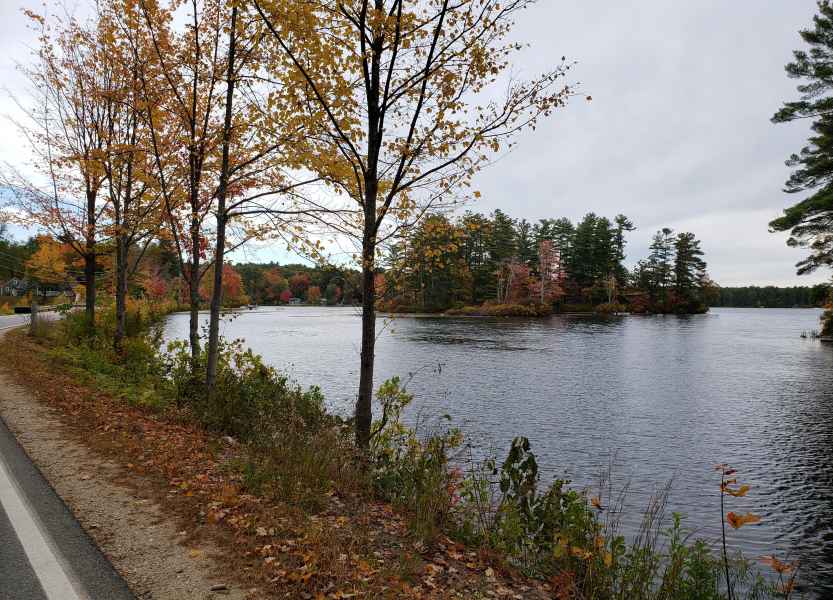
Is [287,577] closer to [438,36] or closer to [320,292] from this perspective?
[438,36]

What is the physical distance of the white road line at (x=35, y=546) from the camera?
3.50 meters

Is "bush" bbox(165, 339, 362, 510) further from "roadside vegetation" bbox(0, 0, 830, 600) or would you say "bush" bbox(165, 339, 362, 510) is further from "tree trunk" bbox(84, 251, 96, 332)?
"tree trunk" bbox(84, 251, 96, 332)

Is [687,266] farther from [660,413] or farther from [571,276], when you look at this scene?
[660,413]

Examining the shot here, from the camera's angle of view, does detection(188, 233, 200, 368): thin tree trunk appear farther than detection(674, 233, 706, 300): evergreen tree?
No

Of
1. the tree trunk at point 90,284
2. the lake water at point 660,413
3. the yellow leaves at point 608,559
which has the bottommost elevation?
the lake water at point 660,413

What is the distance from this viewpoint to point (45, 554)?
3953mm

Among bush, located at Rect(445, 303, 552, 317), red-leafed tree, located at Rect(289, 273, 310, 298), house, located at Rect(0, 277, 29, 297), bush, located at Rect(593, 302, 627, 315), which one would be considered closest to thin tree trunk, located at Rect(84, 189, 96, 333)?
bush, located at Rect(445, 303, 552, 317)

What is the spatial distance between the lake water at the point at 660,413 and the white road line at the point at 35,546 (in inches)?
143

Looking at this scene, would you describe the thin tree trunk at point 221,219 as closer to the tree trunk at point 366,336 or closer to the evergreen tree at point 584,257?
the tree trunk at point 366,336

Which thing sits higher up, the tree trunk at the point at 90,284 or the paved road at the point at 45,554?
the tree trunk at the point at 90,284

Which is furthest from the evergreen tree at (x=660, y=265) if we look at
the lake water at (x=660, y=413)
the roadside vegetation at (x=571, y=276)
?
the lake water at (x=660, y=413)

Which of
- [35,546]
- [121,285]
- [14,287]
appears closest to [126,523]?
[35,546]

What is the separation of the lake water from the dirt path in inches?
118

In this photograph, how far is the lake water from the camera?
28.1 feet
